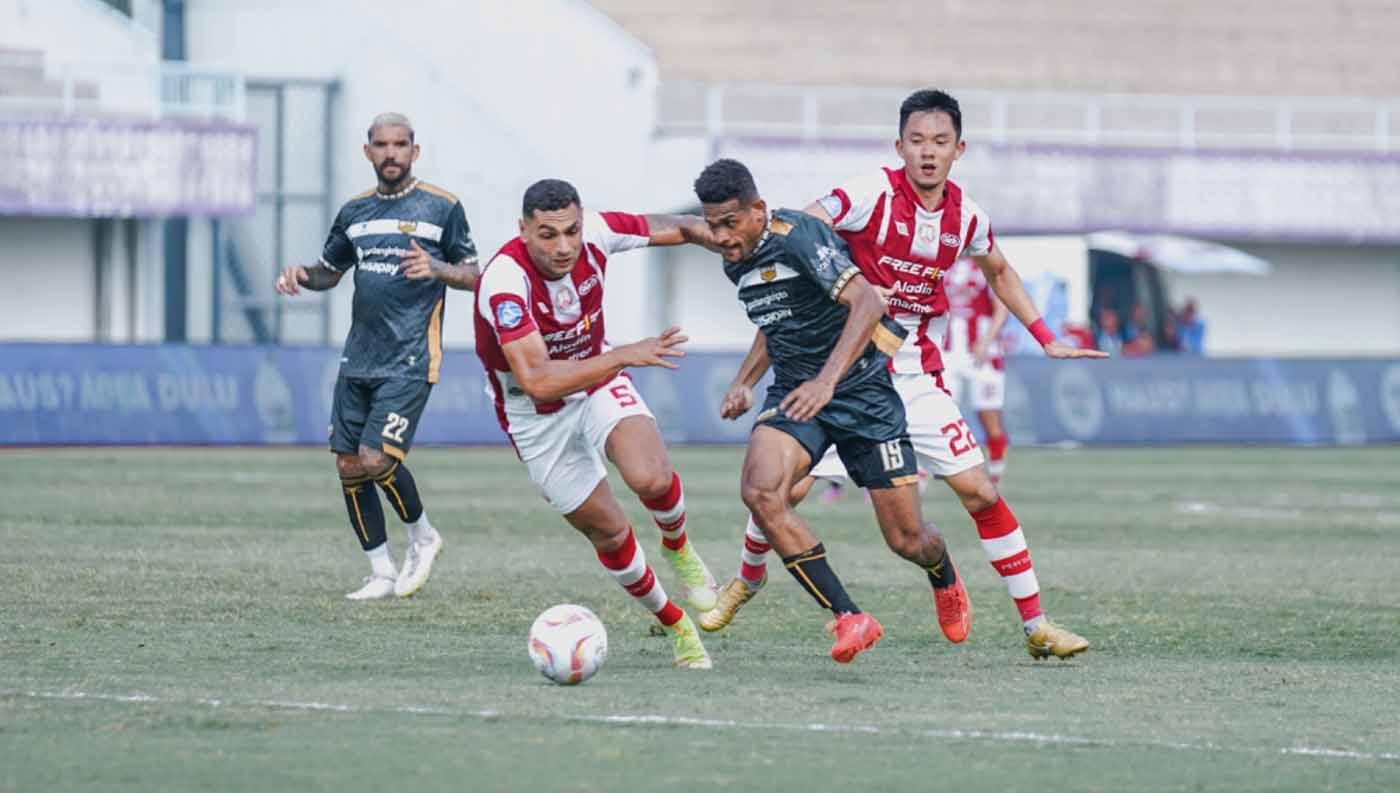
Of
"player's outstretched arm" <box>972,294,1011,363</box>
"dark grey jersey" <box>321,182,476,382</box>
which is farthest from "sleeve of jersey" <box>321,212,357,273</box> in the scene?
"player's outstretched arm" <box>972,294,1011,363</box>

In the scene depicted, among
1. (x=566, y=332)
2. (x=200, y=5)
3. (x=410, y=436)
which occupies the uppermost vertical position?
(x=200, y=5)

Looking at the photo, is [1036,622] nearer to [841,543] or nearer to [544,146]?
[841,543]

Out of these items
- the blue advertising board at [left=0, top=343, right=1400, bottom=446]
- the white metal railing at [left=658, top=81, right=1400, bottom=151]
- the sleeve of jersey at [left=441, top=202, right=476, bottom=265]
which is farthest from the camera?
the white metal railing at [left=658, top=81, right=1400, bottom=151]

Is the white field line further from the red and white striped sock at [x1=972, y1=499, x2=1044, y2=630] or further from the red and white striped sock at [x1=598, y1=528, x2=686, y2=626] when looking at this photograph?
the red and white striped sock at [x1=972, y1=499, x2=1044, y2=630]

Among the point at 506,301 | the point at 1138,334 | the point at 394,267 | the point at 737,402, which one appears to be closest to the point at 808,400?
the point at 737,402

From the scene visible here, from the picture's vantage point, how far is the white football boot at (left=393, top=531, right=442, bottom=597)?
11.1 m

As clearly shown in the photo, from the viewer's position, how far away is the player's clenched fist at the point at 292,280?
11.1 metres

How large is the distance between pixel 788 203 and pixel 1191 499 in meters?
16.4

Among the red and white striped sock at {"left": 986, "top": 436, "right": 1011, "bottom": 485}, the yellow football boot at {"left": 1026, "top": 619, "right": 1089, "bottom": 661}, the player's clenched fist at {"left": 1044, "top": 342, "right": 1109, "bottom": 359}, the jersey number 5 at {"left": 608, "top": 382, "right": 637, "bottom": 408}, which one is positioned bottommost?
the red and white striped sock at {"left": 986, "top": 436, "right": 1011, "bottom": 485}

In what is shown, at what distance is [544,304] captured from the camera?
8.84m

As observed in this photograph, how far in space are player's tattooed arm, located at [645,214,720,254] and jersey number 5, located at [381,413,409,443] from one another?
7.84 feet

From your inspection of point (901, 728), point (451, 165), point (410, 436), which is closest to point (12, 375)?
point (451, 165)

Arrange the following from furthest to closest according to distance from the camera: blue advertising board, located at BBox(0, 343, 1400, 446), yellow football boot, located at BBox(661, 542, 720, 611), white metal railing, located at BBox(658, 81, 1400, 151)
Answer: white metal railing, located at BBox(658, 81, 1400, 151) < blue advertising board, located at BBox(0, 343, 1400, 446) < yellow football boot, located at BBox(661, 542, 720, 611)

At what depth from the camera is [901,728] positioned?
6961 millimetres
